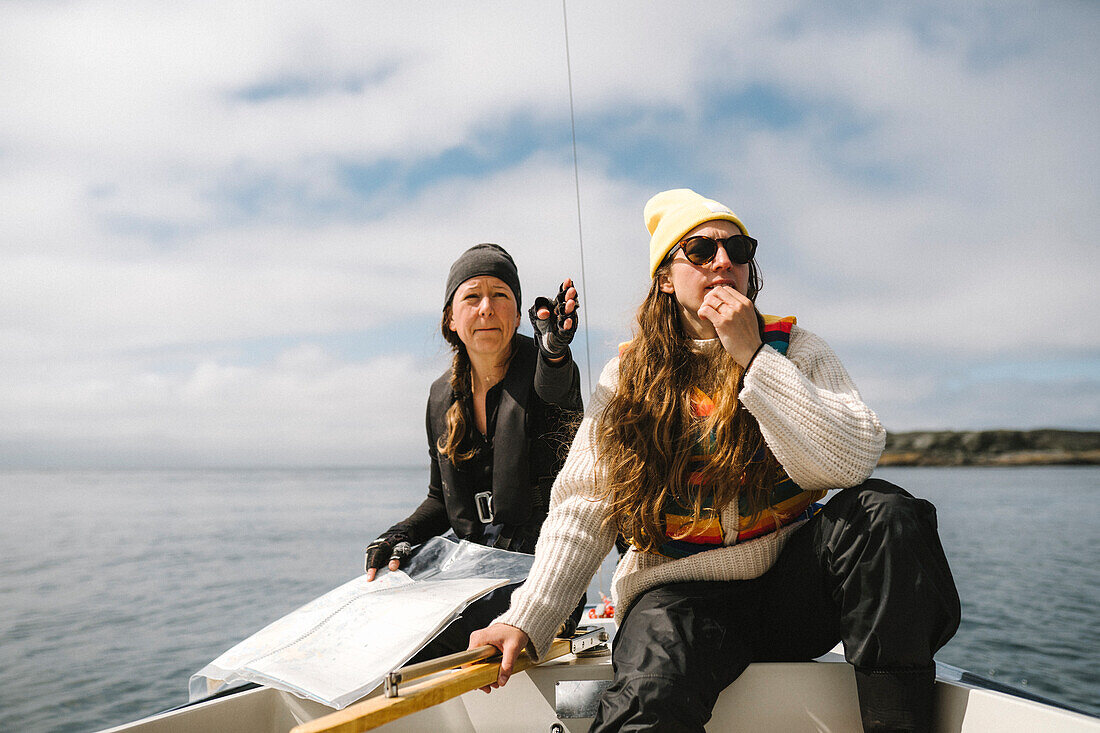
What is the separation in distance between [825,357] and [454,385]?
1339 millimetres

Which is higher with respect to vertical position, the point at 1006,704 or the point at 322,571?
the point at 1006,704

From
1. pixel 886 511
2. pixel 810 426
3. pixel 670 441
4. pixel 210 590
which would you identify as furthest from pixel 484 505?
pixel 210 590

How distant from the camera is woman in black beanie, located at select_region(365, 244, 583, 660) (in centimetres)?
240

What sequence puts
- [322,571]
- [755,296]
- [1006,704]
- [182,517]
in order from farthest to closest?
1. [182,517]
2. [322,571]
3. [755,296]
4. [1006,704]

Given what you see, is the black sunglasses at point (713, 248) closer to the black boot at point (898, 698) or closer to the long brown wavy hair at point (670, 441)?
the long brown wavy hair at point (670, 441)

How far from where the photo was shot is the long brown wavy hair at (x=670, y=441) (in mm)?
1665

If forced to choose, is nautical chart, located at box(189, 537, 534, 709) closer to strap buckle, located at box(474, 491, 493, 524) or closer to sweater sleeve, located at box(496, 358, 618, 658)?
strap buckle, located at box(474, 491, 493, 524)

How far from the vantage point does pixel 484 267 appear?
2.57 meters

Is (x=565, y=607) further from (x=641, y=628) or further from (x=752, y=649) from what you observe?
(x=752, y=649)

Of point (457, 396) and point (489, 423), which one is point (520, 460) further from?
point (457, 396)

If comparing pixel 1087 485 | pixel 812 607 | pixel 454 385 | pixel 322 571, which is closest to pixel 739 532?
pixel 812 607

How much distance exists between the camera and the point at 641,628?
156 cm

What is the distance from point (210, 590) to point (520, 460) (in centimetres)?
1332

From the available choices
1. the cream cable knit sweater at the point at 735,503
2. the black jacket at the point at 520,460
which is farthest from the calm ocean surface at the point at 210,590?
the cream cable knit sweater at the point at 735,503
